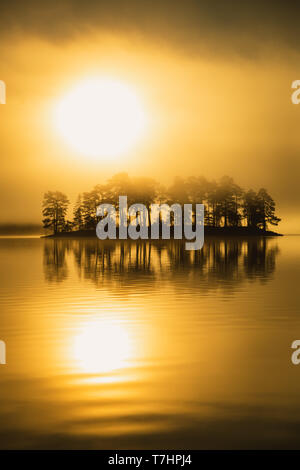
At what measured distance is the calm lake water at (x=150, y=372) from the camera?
6.63m

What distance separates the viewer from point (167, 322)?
13648 mm

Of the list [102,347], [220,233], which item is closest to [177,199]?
[220,233]

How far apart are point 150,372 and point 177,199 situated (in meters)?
104

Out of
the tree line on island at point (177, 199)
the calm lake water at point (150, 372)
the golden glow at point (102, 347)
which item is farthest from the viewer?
the tree line on island at point (177, 199)

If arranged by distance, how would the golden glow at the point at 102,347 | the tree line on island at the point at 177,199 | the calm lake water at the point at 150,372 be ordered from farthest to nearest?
the tree line on island at the point at 177,199
the golden glow at the point at 102,347
the calm lake water at the point at 150,372

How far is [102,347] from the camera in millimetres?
10781

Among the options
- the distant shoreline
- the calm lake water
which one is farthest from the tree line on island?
the calm lake water

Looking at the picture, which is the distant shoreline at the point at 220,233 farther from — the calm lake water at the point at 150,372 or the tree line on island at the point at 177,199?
the calm lake water at the point at 150,372

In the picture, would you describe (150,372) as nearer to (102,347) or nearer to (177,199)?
(102,347)

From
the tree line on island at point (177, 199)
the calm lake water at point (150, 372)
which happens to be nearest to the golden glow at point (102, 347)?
the calm lake water at point (150, 372)

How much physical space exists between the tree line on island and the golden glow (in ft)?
318

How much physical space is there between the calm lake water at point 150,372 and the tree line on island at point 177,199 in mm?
93348

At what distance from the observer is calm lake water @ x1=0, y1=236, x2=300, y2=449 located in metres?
6.63

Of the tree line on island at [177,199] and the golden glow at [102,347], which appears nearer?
the golden glow at [102,347]
